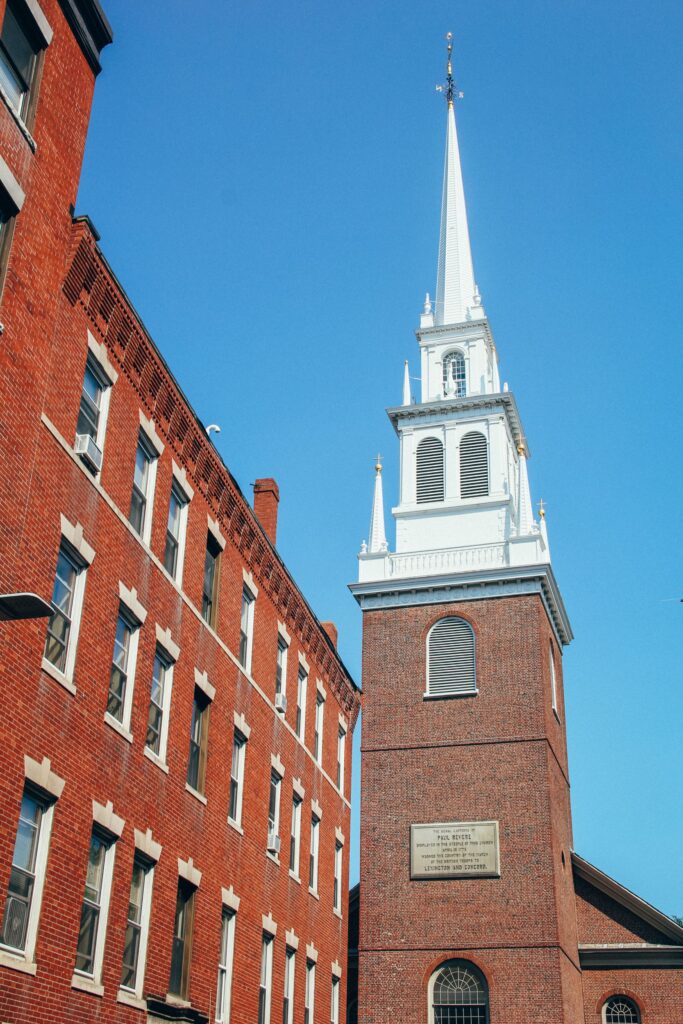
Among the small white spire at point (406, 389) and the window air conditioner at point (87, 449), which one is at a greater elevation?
the small white spire at point (406, 389)

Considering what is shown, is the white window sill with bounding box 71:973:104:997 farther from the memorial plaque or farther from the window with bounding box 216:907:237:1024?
the memorial plaque

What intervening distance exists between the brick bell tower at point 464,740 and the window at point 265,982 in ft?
36.0

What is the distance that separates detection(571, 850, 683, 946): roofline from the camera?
3688 centimetres

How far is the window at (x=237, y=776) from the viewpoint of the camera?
966 inches

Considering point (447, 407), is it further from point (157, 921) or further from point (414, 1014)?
point (157, 921)

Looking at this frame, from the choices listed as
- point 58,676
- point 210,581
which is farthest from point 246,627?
point 58,676

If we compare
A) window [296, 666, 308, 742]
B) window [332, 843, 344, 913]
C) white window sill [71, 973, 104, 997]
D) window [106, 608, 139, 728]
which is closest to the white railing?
window [296, 666, 308, 742]

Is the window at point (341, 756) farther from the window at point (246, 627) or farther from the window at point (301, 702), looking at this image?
the window at point (246, 627)

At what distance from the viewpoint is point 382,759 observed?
127 feet

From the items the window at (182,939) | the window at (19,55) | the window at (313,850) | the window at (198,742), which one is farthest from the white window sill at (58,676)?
the window at (313,850)

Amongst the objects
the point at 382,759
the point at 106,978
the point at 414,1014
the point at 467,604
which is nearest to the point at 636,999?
the point at 414,1014

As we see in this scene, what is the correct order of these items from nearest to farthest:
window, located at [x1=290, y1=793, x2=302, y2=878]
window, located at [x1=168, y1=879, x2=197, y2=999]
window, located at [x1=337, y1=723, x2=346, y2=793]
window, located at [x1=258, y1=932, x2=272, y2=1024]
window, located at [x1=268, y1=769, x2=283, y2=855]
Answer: window, located at [x1=168, y1=879, x2=197, y2=999] < window, located at [x1=258, y1=932, x2=272, y2=1024] < window, located at [x1=268, y1=769, x2=283, y2=855] < window, located at [x1=290, y1=793, x2=302, y2=878] < window, located at [x1=337, y1=723, x2=346, y2=793]

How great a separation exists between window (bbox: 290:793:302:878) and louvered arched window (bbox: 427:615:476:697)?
409 inches

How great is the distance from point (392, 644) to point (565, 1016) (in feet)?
42.0
